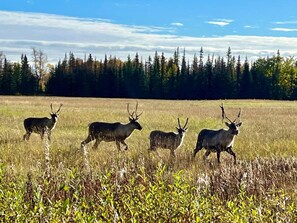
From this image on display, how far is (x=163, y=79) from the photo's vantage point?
313 feet

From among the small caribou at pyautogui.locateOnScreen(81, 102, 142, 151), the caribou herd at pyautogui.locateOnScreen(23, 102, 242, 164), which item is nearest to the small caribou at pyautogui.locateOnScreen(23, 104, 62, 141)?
the caribou herd at pyautogui.locateOnScreen(23, 102, 242, 164)

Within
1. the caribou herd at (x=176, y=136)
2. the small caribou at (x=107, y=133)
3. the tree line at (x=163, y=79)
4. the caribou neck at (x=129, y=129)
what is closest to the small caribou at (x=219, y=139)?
the caribou herd at (x=176, y=136)

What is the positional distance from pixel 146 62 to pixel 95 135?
3679 inches

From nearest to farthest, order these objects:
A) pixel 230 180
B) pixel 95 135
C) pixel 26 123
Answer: pixel 230 180 < pixel 95 135 < pixel 26 123

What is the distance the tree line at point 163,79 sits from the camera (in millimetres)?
87812

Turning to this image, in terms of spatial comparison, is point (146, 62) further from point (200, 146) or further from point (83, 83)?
point (200, 146)

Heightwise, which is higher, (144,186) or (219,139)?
(144,186)

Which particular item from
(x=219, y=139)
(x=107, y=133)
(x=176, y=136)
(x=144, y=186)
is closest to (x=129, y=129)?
(x=107, y=133)

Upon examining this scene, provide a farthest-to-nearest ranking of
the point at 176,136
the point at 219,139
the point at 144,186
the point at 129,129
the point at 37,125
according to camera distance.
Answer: the point at 37,125
the point at 129,129
the point at 176,136
the point at 219,139
the point at 144,186

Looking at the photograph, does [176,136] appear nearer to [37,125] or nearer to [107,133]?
[107,133]

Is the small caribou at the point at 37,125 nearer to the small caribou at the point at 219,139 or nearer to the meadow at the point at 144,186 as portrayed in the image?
the meadow at the point at 144,186

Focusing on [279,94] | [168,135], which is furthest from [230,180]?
[279,94]

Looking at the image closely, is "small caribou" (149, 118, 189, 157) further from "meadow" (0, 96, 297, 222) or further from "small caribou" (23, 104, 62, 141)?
"small caribou" (23, 104, 62, 141)

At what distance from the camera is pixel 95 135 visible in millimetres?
15648
